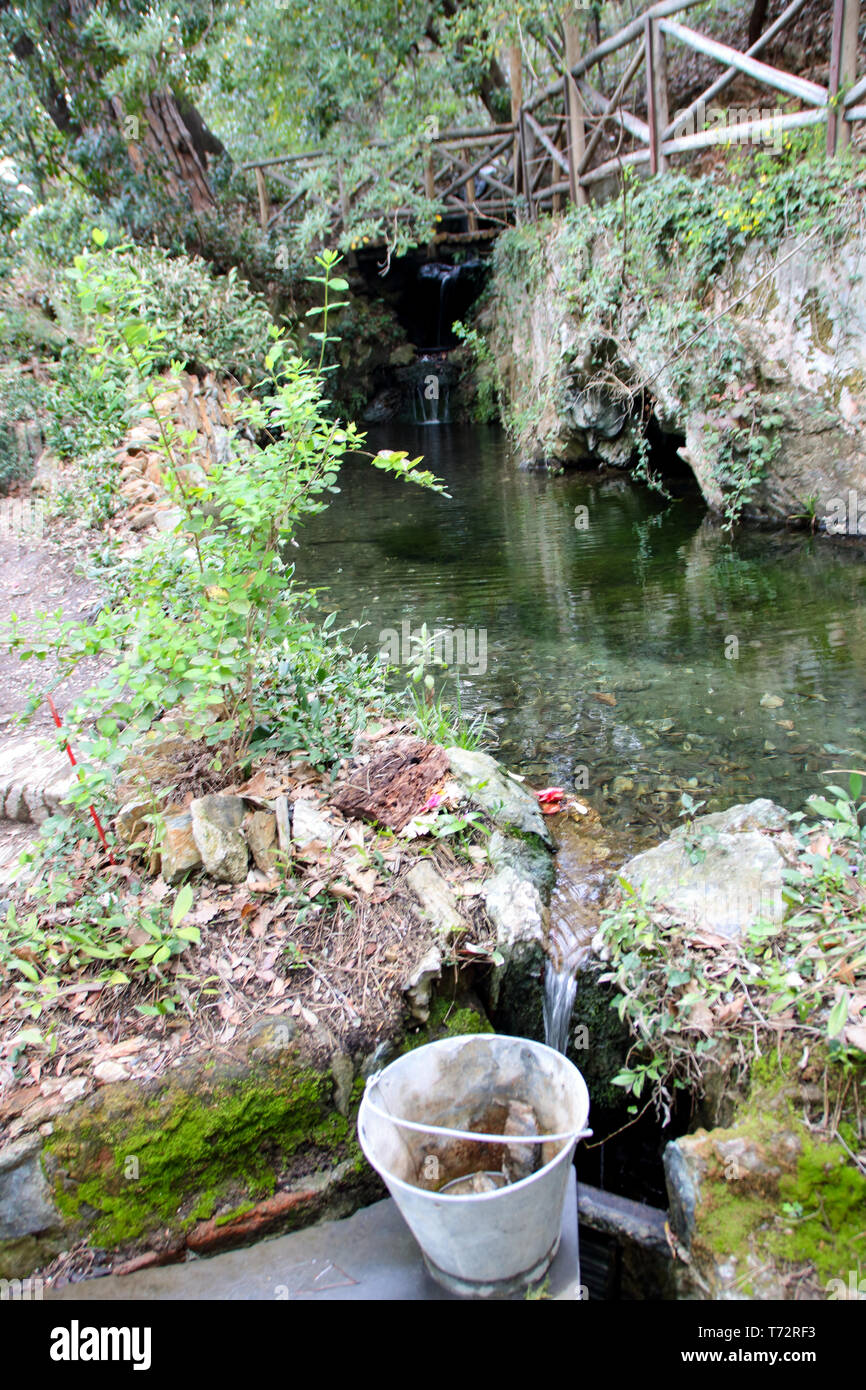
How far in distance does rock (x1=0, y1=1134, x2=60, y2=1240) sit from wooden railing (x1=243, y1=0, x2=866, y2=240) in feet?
28.7

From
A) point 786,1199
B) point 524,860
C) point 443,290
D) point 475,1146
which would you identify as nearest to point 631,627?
point 524,860

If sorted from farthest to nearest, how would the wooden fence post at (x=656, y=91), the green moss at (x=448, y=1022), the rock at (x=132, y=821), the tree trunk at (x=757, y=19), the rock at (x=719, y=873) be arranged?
the tree trunk at (x=757, y=19)
the wooden fence post at (x=656, y=91)
the rock at (x=132, y=821)
the rock at (x=719, y=873)
the green moss at (x=448, y=1022)

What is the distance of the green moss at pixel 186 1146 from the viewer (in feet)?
7.59

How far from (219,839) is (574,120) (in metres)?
11.4

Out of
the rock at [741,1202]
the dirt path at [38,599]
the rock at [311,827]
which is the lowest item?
the rock at [741,1202]

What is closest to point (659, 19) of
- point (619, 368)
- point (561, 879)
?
point (619, 368)

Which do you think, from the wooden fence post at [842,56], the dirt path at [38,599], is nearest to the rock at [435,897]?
the dirt path at [38,599]

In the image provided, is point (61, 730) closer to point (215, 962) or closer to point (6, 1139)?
point (215, 962)

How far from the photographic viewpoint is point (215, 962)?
272 centimetres

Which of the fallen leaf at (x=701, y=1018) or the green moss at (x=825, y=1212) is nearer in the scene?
the green moss at (x=825, y=1212)

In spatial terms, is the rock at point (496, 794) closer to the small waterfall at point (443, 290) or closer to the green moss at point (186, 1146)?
the green moss at point (186, 1146)

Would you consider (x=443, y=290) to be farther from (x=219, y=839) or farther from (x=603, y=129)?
(x=219, y=839)

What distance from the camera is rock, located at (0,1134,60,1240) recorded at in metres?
2.26

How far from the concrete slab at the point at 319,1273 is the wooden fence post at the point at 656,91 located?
9.73m
